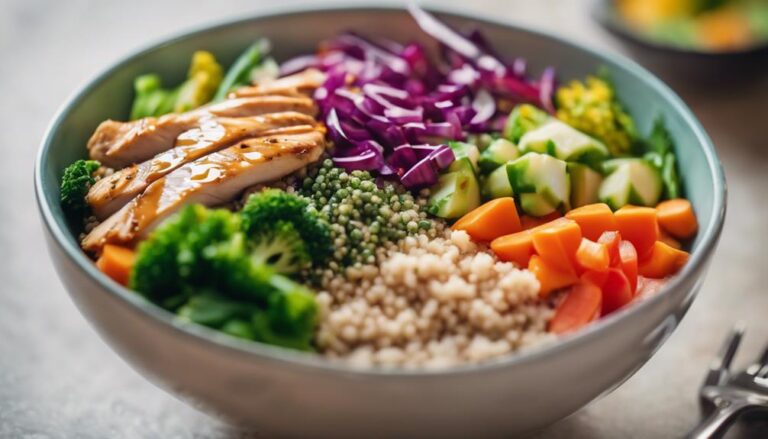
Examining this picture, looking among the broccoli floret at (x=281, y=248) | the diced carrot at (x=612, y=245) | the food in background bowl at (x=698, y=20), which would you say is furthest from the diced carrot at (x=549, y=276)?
the food in background bowl at (x=698, y=20)

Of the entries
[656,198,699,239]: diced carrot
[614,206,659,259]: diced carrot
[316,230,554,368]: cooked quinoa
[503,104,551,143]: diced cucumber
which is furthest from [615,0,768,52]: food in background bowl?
[316,230,554,368]: cooked quinoa

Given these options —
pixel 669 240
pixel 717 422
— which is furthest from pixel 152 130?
pixel 717 422

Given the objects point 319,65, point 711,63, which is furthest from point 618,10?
point 319,65

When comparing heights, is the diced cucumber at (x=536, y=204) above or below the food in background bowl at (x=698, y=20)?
below

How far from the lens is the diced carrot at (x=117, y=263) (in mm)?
1851

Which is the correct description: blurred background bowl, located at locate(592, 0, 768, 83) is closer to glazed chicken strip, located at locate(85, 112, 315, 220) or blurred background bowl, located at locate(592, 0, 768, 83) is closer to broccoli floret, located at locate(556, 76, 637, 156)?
broccoli floret, located at locate(556, 76, 637, 156)

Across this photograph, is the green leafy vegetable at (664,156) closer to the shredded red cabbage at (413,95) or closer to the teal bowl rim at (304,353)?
the teal bowl rim at (304,353)

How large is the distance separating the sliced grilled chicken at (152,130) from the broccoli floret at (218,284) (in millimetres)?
450

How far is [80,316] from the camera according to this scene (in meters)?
2.61

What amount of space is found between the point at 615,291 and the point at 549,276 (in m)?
0.17

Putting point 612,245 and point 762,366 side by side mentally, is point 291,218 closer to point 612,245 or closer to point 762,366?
point 612,245

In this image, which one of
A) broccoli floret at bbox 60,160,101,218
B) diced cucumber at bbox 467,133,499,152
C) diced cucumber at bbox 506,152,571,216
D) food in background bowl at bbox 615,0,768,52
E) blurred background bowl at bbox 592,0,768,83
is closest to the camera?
broccoli floret at bbox 60,160,101,218

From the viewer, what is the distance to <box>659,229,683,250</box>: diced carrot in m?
2.23

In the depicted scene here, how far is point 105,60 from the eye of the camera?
3.60m
